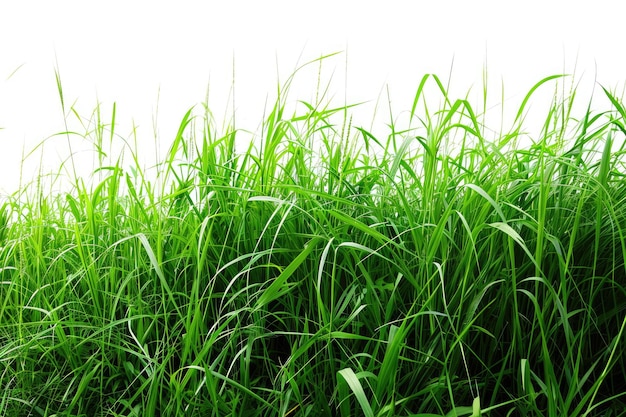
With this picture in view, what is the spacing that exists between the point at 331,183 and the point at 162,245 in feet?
1.19

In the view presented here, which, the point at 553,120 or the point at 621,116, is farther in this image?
the point at 553,120

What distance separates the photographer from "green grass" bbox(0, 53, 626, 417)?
103cm

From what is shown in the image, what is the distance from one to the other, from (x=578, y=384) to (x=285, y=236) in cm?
56

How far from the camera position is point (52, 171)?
69.5 inches

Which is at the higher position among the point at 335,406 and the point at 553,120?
the point at 553,120

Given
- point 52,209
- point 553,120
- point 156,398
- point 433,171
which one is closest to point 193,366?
point 156,398

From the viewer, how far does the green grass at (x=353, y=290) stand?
3.38ft

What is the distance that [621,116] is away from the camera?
1239mm

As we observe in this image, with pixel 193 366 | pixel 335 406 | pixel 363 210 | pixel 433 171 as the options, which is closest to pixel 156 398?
pixel 193 366

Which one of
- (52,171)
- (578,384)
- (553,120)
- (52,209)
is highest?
(553,120)

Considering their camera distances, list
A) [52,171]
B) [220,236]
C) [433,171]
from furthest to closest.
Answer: [52,171]
[220,236]
[433,171]

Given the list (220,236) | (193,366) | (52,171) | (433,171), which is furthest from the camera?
(52,171)

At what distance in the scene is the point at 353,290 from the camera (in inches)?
42.7

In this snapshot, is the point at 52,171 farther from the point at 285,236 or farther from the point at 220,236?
the point at 285,236
